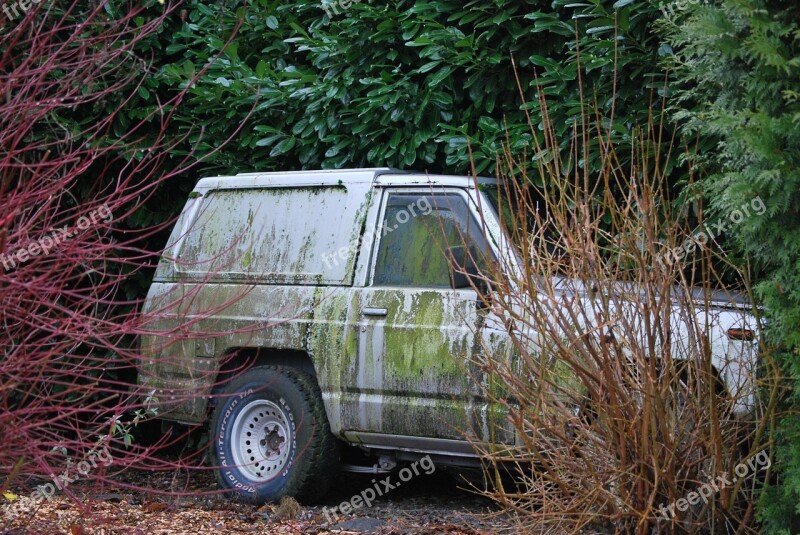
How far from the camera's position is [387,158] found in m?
8.19

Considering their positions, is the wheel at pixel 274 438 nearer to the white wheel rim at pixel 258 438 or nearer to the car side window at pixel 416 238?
the white wheel rim at pixel 258 438

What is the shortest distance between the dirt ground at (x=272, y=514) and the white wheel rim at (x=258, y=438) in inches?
11.7

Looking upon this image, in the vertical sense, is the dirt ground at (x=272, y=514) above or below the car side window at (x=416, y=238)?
below

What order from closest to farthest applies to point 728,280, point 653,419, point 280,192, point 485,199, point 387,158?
point 653,419
point 728,280
point 485,199
point 280,192
point 387,158

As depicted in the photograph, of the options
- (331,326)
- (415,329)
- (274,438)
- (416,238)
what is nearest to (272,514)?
(274,438)

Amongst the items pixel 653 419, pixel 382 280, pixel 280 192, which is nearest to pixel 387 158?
pixel 280 192

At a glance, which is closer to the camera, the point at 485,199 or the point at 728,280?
the point at 728,280

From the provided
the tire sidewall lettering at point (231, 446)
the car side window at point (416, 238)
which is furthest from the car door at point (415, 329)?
the tire sidewall lettering at point (231, 446)

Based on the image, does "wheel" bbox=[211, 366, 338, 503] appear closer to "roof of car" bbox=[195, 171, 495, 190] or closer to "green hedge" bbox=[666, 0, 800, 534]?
"roof of car" bbox=[195, 171, 495, 190]

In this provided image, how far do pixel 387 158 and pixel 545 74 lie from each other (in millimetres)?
1580

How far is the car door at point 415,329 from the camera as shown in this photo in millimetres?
6484

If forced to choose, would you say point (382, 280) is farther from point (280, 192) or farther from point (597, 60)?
point (597, 60)


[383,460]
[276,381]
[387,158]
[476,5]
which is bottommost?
[383,460]

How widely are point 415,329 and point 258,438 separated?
5.43 feet
